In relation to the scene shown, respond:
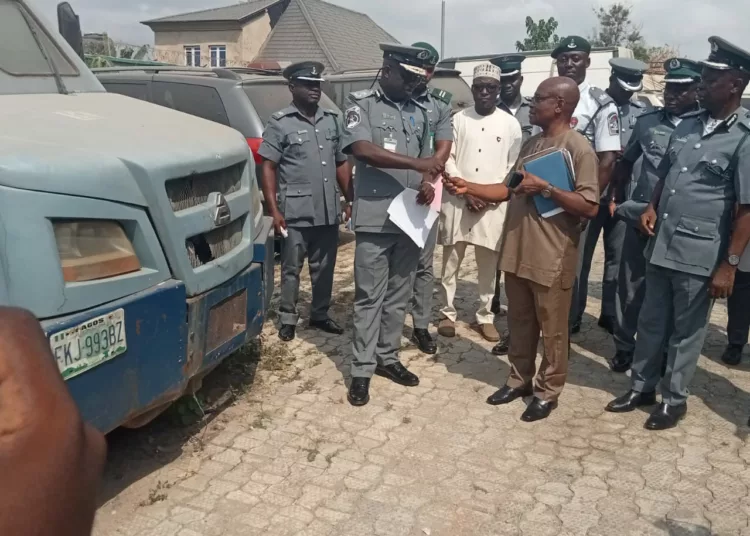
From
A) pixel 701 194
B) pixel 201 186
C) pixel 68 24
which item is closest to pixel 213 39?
pixel 68 24

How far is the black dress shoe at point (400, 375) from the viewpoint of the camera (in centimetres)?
453

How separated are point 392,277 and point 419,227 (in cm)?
40

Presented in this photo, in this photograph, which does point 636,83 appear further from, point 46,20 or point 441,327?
point 46,20

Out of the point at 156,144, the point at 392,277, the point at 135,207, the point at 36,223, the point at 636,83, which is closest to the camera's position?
the point at 36,223

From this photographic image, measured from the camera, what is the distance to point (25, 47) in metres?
3.90

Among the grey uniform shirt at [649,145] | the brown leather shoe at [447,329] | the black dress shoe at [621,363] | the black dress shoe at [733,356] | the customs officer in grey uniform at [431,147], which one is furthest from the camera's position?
the brown leather shoe at [447,329]

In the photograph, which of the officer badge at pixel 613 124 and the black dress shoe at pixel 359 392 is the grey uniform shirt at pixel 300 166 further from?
the officer badge at pixel 613 124


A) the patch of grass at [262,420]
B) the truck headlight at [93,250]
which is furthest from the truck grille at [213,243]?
the patch of grass at [262,420]

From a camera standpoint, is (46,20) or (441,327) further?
(441,327)

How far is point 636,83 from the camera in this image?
5211 millimetres

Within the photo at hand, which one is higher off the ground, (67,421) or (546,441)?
(67,421)

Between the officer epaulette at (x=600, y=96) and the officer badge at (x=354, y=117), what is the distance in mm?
1819

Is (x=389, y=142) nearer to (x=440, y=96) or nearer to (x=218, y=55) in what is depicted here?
(x=440, y=96)

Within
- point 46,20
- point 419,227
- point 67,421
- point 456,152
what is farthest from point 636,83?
point 67,421
